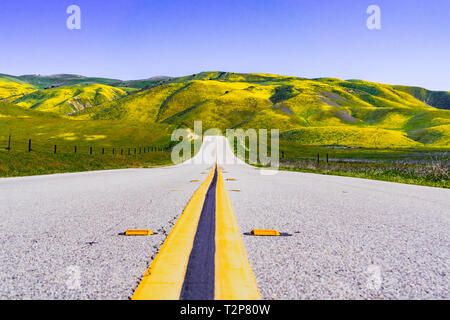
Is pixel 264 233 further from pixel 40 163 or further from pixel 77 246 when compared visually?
pixel 40 163

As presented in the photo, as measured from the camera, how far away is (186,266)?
121 inches

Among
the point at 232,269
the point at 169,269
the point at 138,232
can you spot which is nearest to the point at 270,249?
the point at 232,269

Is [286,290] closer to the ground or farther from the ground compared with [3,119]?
closer to the ground

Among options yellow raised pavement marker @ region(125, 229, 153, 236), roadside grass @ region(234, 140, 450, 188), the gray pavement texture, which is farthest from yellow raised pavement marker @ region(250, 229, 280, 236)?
roadside grass @ region(234, 140, 450, 188)

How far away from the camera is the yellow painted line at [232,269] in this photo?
251cm

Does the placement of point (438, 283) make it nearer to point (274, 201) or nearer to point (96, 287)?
point (96, 287)

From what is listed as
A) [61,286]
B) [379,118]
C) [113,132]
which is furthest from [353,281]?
[379,118]

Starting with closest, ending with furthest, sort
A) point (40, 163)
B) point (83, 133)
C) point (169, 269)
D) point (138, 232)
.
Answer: point (169, 269) → point (138, 232) → point (40, 163) → point (83, 133)

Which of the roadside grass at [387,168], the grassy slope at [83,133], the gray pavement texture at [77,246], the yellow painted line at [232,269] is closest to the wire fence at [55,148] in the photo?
the grassy slope at [83,133]

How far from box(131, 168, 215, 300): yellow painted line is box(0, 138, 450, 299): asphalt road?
4.3 inches

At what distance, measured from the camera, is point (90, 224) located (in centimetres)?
525

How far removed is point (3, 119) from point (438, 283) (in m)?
130

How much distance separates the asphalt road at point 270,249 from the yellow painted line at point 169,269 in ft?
0.36

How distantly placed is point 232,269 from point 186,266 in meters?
0.38
